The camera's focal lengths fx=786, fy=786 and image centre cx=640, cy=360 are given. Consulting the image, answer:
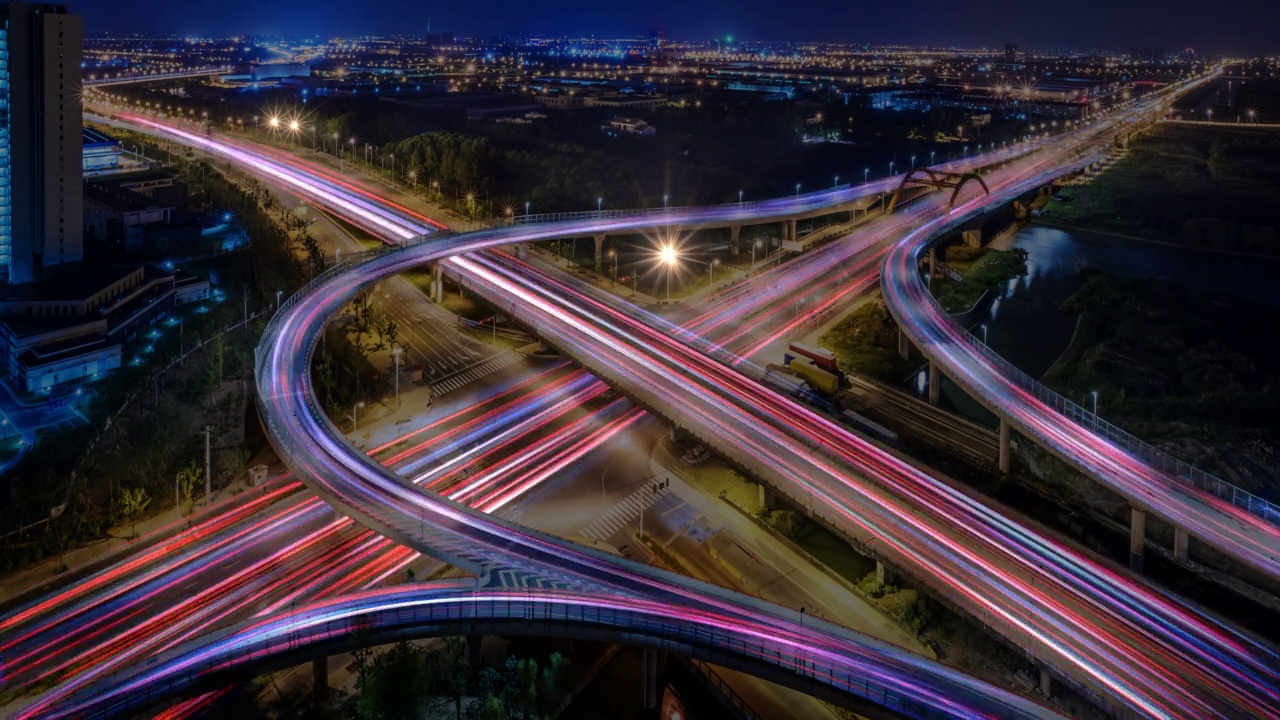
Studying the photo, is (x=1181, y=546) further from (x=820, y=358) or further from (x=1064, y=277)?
(x=1064, y=277)

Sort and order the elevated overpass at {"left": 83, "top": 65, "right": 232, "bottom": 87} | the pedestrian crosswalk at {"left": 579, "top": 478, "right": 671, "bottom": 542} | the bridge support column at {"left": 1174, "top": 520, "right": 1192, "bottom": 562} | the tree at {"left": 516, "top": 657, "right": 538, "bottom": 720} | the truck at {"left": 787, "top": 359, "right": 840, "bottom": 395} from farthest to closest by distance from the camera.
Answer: the elevated overpass at {"left": 83, "top": 65, "right": 232, "bottom": 87} → the truck at {"left": 787, "top": 359, "right": 840, "bottom": 395} → the pedestrian crosswalk at {"left": 579, "top": 478, "right": 671, "bottom": 542} → the bridge support column at {"left": 1174, "top": 520, "right": 1192, "bottom": 562} → the tree at {"left": 516, "top": 657, "right": 538, "bottom": 720}

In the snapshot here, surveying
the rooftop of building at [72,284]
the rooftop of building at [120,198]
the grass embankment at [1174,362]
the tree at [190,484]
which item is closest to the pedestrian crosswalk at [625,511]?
the tree at [190,484]

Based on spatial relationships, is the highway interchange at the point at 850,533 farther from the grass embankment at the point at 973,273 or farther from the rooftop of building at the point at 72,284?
the grass embankment at the point at 973,273

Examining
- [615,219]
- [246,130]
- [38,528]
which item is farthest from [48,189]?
[246,130]

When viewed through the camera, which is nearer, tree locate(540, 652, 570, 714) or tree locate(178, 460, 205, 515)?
tree locate(540, 652, 570, 714)

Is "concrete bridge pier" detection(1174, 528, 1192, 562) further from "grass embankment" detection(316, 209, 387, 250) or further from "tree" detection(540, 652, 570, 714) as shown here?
"grass embankment" detection(316, 209, 387, 250)

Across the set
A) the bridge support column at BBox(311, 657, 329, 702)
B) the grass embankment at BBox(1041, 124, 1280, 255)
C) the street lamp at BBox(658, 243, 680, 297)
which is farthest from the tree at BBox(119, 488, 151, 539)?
the grass embankment at BBox(1041, 124, 1280, 255)

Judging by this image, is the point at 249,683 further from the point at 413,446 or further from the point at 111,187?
the point at 111,187

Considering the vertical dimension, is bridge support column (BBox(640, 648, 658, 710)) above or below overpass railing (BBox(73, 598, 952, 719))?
below
